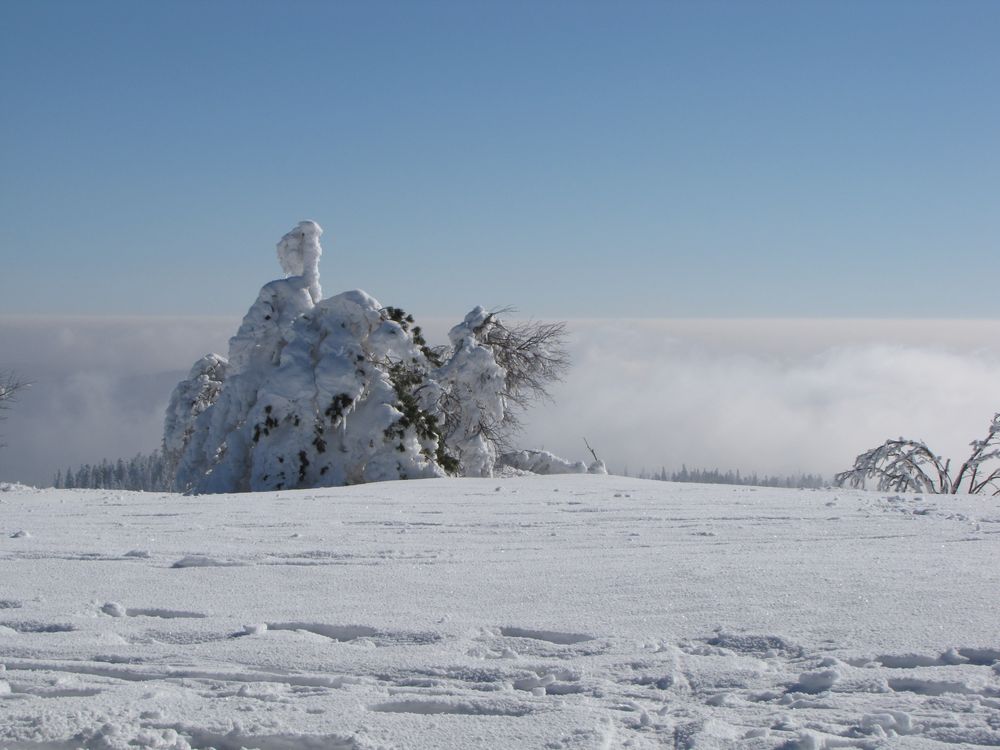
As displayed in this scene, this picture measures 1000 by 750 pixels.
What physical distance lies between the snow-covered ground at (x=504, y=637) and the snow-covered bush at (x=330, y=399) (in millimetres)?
8424

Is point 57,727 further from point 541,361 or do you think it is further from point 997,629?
point 541,361

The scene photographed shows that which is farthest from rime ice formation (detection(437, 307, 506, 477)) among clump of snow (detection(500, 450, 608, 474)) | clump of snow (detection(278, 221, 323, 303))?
clump of snow (detection(278, 221, 323, 303))

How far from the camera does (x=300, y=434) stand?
1633 cm

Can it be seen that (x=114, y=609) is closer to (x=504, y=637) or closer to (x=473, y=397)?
(x=504, y=637)

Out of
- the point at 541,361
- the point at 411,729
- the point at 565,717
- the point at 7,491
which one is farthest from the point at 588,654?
the point at 541,361

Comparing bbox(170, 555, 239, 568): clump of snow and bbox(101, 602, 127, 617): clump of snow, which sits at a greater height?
bbox(170, 555, 239, 568): clump of snow

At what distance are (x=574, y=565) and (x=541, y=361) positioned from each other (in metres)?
14.5

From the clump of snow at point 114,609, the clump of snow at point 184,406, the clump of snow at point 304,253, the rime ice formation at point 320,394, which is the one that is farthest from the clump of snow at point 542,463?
the clump of snow at point 114,609

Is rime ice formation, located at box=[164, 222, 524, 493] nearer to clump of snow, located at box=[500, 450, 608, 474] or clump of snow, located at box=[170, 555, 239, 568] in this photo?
clump of snow, located at box=[500, 450, 608, 474]

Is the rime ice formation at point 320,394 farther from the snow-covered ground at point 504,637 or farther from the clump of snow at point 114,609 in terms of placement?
the clump of snow at point 114,609

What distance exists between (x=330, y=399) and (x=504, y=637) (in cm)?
1227

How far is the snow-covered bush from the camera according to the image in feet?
53.6

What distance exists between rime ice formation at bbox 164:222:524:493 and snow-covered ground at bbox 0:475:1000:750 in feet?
27.6

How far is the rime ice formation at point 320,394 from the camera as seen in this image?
1631cm
